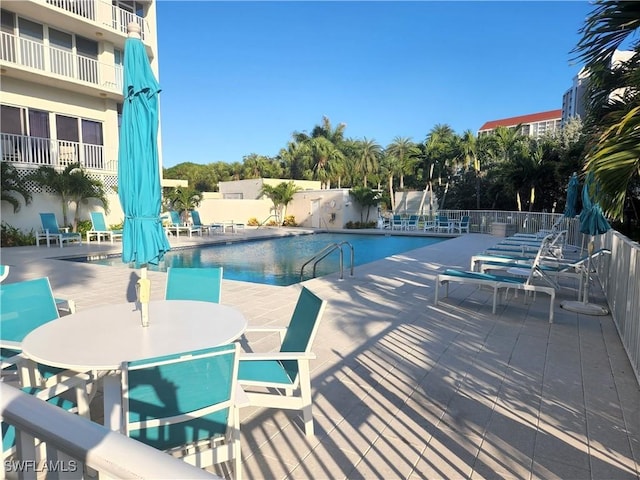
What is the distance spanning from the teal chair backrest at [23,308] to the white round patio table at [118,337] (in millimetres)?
495

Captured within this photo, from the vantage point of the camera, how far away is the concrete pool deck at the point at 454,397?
2.39 meters

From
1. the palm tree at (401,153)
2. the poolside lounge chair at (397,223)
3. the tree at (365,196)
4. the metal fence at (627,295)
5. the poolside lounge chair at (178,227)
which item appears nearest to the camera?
the metal fence at (627,295)

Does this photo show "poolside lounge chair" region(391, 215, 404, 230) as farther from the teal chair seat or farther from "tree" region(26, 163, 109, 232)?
the teal chair seat

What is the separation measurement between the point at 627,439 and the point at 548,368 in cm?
111

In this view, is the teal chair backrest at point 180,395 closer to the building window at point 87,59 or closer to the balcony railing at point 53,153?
the balcony railing at point 53,153

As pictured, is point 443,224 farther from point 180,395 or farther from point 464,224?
point 180,395

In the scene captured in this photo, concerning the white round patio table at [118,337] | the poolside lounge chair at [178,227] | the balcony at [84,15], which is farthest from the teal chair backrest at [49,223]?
the white round patio table at [118,337]

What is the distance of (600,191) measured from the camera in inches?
119

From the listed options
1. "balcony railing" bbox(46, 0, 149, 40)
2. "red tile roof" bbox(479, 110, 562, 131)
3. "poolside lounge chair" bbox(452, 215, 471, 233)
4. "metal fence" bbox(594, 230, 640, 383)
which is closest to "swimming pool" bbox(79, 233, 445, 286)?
"poolside lounge chair" bbox(452, 215, 471, 233)

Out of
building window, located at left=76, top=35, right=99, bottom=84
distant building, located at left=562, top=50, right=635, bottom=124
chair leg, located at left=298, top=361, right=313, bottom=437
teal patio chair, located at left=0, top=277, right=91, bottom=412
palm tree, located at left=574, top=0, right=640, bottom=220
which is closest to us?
teal patio chair, located at left=0, top=277, right=91, bottom=412

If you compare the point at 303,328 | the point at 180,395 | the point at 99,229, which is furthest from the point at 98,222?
the point at 180,395

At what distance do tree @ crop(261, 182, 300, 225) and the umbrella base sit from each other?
20229 millimetres

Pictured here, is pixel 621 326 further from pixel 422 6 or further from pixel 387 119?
pixel 387 119

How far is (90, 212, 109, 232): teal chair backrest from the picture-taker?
1467cm
